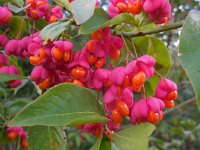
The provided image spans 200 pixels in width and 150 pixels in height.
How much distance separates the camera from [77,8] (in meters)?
0.99

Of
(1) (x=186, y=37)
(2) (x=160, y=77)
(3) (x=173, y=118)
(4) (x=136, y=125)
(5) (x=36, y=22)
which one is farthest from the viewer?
(3) (x=173, y=118)

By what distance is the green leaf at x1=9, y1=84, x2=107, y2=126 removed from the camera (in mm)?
865

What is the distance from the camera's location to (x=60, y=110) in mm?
900

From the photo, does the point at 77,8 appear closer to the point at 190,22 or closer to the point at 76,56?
the point at 76,56

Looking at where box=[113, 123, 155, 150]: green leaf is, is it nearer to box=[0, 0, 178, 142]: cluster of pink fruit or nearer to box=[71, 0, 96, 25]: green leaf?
box=[0, 0, 178, 142]: cluster of pink fruit

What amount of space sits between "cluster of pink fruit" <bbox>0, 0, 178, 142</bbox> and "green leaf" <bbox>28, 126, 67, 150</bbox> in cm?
Answer: 13

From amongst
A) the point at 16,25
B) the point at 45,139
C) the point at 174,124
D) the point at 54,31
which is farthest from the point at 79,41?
the point at 174,124

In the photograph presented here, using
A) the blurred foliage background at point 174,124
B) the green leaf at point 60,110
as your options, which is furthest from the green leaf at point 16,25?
the blurred foliage background at point 174,124

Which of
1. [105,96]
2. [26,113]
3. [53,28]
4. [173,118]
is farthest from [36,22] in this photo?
[173,118]

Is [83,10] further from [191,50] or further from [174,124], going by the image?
[174,124]

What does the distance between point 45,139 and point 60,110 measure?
311mm

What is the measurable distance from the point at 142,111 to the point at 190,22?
25 centimetres

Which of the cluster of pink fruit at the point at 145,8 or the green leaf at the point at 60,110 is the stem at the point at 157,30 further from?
the green leaf at the point at 60,110

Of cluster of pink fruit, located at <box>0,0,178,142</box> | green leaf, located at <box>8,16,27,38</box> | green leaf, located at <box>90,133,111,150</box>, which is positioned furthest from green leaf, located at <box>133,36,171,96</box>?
green leaf, located at <box>8,16,27,38</box>
